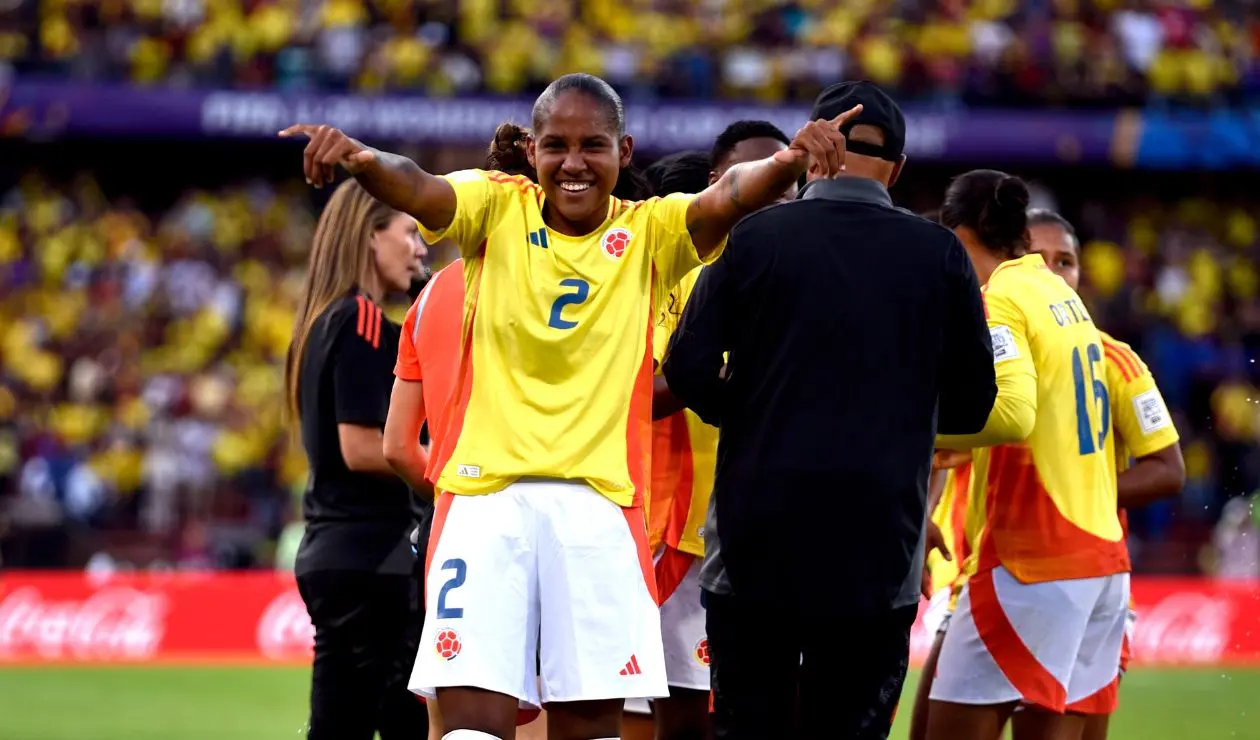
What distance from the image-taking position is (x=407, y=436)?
17.9 feet

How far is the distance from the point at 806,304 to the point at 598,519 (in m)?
0.77

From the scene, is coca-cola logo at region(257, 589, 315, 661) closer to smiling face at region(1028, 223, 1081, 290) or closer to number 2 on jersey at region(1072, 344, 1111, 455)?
smiling face at region(1028, 223, 1081, 290)

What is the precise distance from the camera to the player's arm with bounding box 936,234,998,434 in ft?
15.1

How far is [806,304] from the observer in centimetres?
448

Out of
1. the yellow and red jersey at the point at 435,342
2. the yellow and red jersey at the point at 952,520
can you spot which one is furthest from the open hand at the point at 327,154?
the yellow and red jersey at the point at 952,520

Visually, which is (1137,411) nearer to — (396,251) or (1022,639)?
(1022,639)

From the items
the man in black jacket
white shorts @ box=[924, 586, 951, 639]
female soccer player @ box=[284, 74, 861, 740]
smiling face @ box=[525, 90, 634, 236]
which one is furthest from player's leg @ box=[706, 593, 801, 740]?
white shorts @ box=[924, 586, 951, 639]

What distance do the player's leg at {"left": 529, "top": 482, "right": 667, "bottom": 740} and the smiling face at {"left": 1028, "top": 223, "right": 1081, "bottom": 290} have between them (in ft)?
9.21

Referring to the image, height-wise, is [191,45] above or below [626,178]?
above

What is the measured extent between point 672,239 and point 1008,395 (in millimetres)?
1319

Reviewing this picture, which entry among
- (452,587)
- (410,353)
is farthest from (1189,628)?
(452,587)

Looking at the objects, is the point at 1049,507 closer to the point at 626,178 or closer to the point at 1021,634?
the point at 1021,634

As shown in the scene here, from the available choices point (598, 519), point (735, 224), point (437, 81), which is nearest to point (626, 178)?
point (735, 224)

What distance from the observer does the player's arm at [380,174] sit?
4273mm
